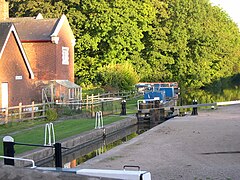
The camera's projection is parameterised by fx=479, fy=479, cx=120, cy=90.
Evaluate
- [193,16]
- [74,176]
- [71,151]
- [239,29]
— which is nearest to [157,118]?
[71,151]

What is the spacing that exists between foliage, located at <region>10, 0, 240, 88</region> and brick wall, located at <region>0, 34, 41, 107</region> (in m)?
19.6

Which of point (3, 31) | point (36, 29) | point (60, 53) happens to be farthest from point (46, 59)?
point (3, 31)

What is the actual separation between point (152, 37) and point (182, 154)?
4835cm

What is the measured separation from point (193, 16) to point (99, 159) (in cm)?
5694

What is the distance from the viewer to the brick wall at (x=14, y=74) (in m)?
29.3

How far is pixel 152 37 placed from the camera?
64.0m

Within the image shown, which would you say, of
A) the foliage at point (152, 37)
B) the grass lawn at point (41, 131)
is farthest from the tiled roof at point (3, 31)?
the foliage at point (152, 37)

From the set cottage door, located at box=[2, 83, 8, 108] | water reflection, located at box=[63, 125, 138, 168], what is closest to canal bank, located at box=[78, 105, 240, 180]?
water reflection, located at box=[63, 125, 138, 168]

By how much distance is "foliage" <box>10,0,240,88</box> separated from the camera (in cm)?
5516

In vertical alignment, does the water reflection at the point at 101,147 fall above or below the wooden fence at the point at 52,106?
below

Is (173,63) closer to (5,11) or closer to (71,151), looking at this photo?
(5,11)

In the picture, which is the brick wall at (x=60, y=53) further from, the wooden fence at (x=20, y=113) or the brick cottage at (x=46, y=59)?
the wooden fence at (x=20, y=113)

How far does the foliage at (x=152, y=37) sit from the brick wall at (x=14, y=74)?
19.6 meters

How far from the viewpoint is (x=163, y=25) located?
218 ft
